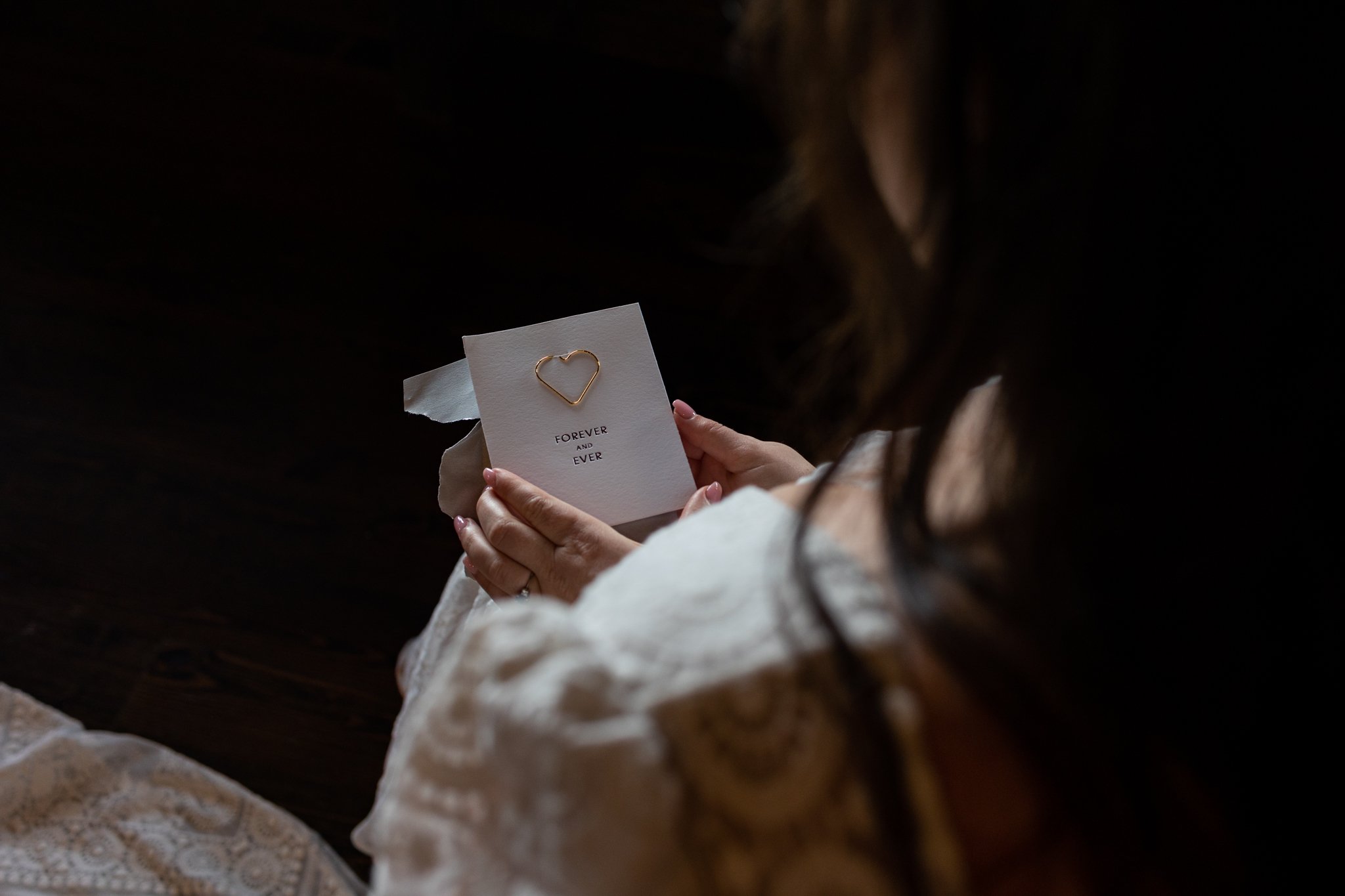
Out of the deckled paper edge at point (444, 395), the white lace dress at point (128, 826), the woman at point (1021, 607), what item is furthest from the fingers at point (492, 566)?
the woman at point (1021, 607)

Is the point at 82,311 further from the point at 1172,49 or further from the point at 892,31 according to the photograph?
the point at 1172,49

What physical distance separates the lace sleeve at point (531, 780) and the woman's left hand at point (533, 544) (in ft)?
1.25

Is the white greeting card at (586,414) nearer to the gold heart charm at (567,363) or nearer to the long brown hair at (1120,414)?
the gold heart charm at (567,363)

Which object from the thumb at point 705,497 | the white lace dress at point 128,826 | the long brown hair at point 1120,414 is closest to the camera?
the long brown hair at point 1120,414

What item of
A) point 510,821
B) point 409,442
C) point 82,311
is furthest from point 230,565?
point 510,821

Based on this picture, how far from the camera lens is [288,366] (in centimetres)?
153

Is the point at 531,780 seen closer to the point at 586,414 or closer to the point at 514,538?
the point at 514,538

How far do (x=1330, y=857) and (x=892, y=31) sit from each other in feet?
1.39

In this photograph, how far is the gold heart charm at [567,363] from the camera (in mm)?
973

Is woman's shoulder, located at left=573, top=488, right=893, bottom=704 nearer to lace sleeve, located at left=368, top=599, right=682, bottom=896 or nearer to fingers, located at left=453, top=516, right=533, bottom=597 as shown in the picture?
lace sleeve, located at left=368, top=599, right=682, bottom=896

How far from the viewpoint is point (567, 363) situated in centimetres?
98

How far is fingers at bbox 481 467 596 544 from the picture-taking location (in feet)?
2.88

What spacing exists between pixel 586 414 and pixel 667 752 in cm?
59

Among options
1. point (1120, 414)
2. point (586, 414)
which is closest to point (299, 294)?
point (586, 414)
